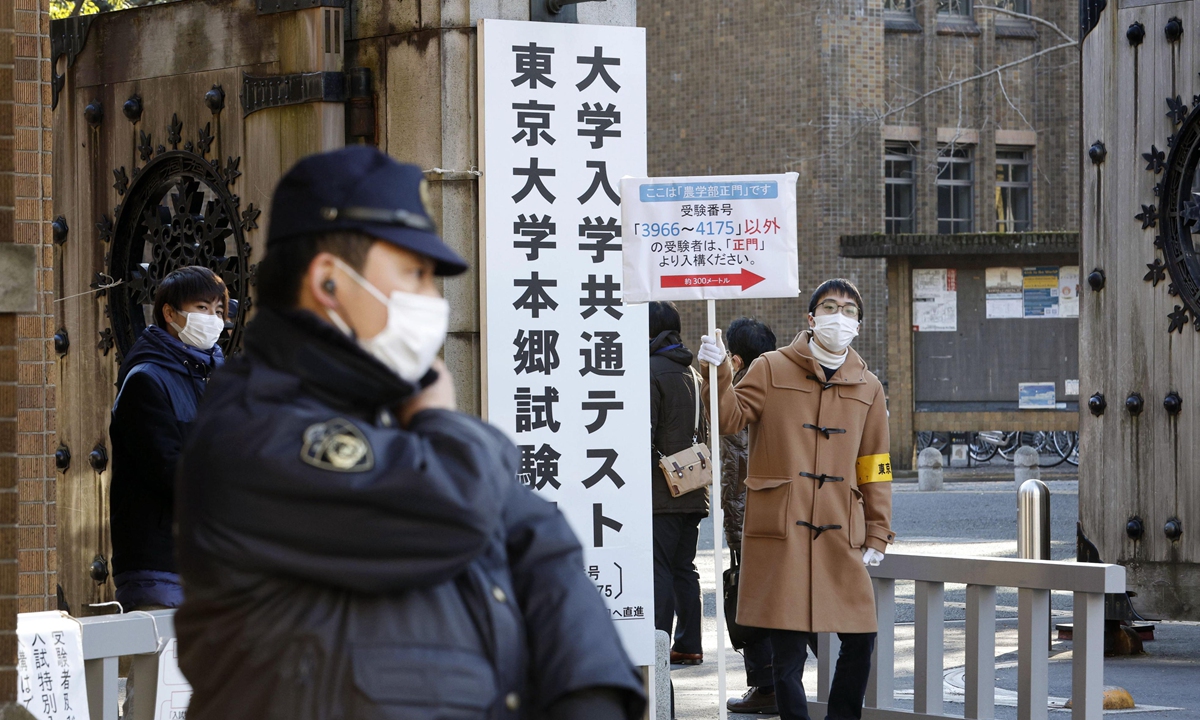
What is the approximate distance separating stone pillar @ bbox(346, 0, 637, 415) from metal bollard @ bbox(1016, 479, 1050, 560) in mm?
3747

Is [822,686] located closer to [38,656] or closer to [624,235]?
[624,235]

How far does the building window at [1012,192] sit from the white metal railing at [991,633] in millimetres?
24717

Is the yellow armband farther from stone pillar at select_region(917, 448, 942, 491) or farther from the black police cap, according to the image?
stone pillar at select_region(917, 448, 942, 491)

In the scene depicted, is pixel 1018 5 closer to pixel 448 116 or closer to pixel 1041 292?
pixel 1041 292

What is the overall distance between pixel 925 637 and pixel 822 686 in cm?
77

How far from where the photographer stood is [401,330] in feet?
7.04

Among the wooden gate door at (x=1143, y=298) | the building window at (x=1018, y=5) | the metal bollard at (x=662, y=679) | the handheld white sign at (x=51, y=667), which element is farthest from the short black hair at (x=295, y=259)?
the building window at (x=1018, y=5)

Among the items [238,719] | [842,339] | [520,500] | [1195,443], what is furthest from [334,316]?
[1195,443]

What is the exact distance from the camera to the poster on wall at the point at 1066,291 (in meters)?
24.3

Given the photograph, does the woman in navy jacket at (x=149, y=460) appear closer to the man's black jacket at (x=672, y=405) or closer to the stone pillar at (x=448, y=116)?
the stone pillar at (x=448, y=116)

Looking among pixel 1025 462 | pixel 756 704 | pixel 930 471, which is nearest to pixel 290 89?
pixel 756 704

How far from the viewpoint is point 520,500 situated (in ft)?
7.36

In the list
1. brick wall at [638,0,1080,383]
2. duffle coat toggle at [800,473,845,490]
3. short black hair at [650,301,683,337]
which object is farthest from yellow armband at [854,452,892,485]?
brick wall at [638,0,1080,383]

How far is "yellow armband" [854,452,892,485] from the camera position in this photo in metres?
7.01
